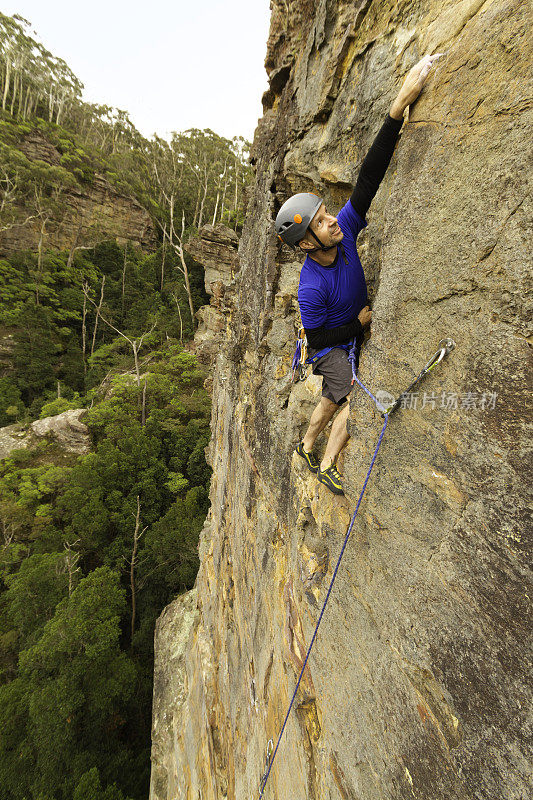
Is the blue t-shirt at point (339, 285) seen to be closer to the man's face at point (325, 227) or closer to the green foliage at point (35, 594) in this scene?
the man's face at point (325, 227)

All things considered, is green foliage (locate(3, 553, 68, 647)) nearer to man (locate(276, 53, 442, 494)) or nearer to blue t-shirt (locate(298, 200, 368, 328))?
man (locate(276, 53, 442, 494))

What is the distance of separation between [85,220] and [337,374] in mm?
30003

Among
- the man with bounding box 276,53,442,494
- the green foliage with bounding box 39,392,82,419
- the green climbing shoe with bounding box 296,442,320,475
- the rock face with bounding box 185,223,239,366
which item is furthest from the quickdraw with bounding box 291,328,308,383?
the green foliage with bounding box 39,392,82,419

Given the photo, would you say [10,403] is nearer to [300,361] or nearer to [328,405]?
[300,361]

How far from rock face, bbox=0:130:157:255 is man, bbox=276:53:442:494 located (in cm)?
2767

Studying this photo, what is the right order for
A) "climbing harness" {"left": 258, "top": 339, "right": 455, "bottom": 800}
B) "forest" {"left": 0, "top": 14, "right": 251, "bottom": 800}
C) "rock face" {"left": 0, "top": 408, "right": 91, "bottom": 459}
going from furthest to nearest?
"rock face" {"left": 0, "top": 408, "right": 91, "bottom": 459} < "forest" {"left": 0, "top": 14, "right": 251, "bottom": 800} < "climbing harness" {"left": 258, "top": 339, "right": 455, "bottom": 800}

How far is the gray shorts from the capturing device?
2.04m

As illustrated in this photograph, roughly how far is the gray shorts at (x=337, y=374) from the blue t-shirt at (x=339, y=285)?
0.61 ft

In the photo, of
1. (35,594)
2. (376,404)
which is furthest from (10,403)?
(376,404)

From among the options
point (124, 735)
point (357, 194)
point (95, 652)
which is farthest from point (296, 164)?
point (124, 735)

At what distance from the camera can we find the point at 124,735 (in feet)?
31.5

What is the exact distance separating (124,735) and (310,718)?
37.5 feet

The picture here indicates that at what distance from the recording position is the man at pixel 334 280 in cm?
182

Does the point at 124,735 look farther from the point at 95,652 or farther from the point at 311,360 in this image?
the point at 311,360
